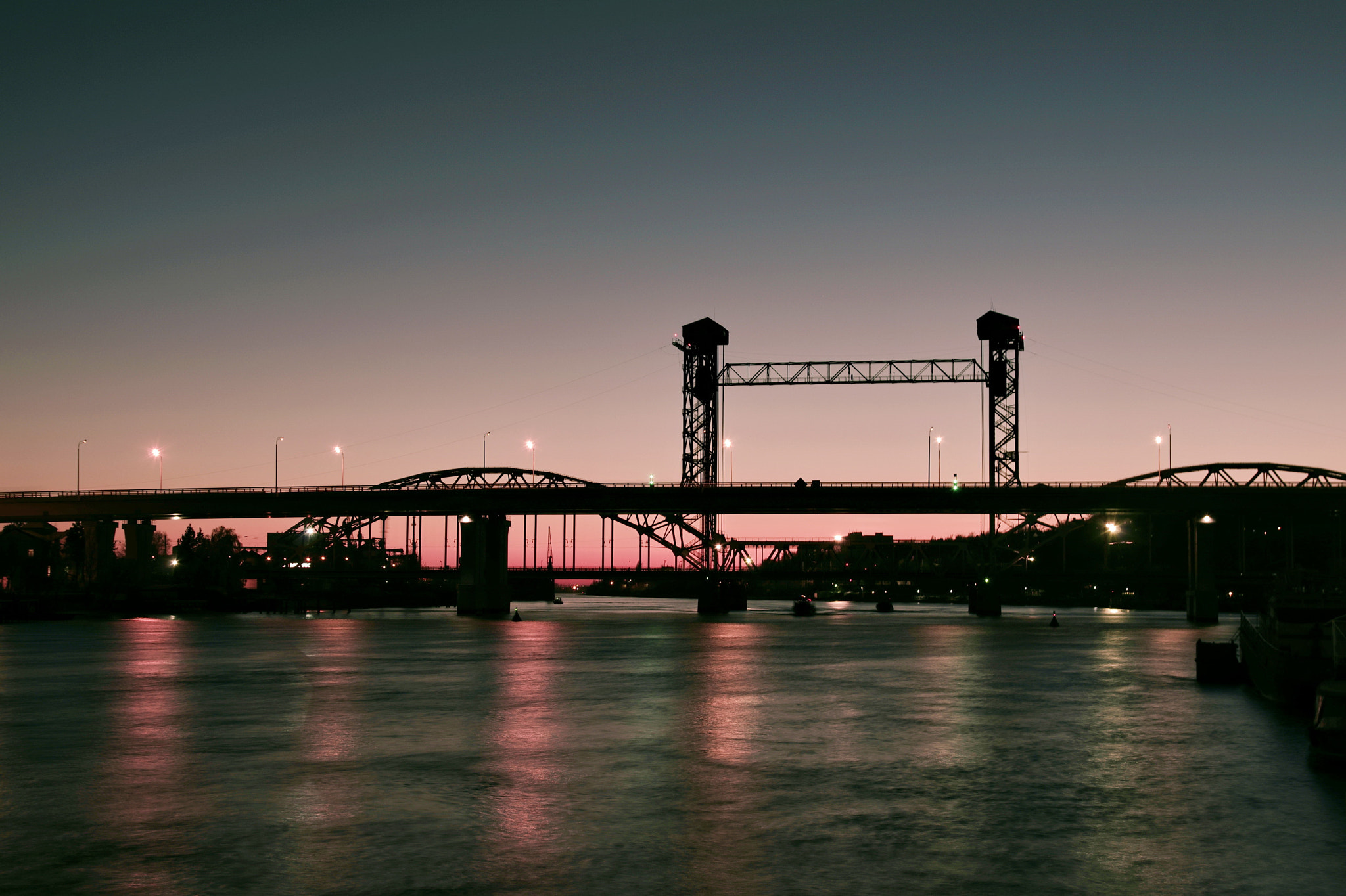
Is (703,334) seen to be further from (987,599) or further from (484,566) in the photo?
(987,599)

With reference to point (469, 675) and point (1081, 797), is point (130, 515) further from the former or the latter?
point (1081, 797)

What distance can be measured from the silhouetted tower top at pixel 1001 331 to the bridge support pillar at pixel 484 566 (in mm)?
63273

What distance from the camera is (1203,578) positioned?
443ft

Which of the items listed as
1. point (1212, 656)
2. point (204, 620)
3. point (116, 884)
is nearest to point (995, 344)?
point (204, 620)

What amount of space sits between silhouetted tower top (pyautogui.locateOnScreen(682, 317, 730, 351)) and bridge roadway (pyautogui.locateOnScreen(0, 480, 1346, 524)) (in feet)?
106

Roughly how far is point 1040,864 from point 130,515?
5742 inches

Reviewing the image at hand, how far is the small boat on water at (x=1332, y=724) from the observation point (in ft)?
78.4

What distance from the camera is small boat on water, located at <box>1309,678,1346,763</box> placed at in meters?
23.9

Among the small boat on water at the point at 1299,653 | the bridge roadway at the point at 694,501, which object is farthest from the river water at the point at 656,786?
the bridge roadway at the point at 694,501

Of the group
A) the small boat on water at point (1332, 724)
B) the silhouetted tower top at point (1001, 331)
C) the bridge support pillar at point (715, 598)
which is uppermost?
the silhouetted tower top at point (1001, 331)

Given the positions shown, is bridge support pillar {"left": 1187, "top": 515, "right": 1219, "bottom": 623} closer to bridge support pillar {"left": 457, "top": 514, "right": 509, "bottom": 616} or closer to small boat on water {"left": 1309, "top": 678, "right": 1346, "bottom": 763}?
bridge support pillar {"left": 457, "top": 514, "right": 509, "bottom": 616}

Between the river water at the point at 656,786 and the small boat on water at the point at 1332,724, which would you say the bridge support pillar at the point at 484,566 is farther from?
the small boat on water at the point at 1332,724

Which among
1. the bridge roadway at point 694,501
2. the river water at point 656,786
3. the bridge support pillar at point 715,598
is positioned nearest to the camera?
the river water at point 656,786

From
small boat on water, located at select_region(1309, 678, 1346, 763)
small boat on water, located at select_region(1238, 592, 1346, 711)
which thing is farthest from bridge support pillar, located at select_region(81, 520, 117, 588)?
small boat on water, located at select_region(1309, 678, 1346, 763)
